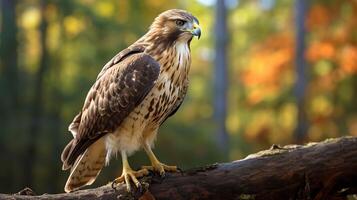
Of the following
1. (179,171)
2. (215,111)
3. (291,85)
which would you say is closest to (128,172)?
(179,171)

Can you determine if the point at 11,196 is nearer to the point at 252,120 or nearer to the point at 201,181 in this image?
the point at 201,181

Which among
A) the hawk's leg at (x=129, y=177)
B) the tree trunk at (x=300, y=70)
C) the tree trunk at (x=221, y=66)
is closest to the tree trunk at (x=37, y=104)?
the tree trunk at (x=221, y=66)

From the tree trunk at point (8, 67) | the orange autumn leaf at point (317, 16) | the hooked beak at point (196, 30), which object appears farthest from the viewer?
the orange autumn leaf at point (317, 16)

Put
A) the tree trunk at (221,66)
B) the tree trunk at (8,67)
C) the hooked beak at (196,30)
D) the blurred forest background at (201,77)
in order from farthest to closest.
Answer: the tree trunk at (221,66) → the tree trunk at (8,67) → the blurred forest background at (201,77) → the hooked beak at (196,30)

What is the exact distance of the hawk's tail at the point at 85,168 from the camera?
16.3 ft

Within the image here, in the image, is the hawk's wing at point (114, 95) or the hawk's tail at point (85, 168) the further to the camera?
A: the hawk's tail at point (85, 168)

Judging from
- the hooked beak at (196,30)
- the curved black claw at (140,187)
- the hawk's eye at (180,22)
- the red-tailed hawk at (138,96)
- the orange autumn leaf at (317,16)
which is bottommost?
the curved black claw at (140,187)

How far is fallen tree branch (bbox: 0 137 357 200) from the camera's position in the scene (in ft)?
14.3

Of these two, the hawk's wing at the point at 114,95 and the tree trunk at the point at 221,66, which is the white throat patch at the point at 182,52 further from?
the tree trunk at the point at 221,66

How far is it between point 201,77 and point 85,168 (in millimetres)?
18798

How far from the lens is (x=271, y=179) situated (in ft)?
14.8

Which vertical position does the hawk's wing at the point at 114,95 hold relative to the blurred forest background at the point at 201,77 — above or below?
below

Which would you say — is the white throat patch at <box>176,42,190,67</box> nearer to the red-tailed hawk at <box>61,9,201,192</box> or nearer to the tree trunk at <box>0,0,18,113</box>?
the red-tailed hawk at <box>61,9,201,192</box>

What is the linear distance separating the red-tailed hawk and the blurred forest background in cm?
597
